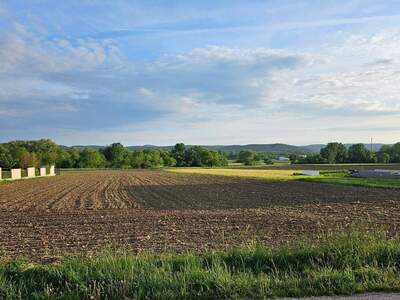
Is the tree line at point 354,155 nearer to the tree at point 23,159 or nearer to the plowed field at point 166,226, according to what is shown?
the tree at point 23,159

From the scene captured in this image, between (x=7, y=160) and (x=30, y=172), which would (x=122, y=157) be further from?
(x=30, y=172)

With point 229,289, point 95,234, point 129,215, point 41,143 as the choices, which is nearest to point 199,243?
point 95,234

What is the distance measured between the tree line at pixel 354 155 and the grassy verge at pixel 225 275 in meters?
146

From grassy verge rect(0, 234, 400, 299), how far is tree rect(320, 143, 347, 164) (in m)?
151

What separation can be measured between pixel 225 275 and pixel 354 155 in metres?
156

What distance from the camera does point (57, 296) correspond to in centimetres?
617

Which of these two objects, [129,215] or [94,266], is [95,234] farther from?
[94,266]

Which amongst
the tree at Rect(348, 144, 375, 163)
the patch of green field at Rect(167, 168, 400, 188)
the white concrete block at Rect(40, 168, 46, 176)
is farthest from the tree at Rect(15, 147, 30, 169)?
the tree at Rect(348, 144, 375, 163)

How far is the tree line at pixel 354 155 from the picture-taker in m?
144

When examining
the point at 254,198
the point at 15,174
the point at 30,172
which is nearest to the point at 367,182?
the point at 254,198

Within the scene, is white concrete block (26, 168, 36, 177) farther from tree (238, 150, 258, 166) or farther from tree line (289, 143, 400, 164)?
tree line (289, 143, 400, 164)

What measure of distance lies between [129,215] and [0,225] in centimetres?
627

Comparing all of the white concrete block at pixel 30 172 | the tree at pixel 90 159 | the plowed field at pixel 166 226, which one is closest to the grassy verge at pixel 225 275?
the plowed field at pixel 166 226

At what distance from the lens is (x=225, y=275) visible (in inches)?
261
